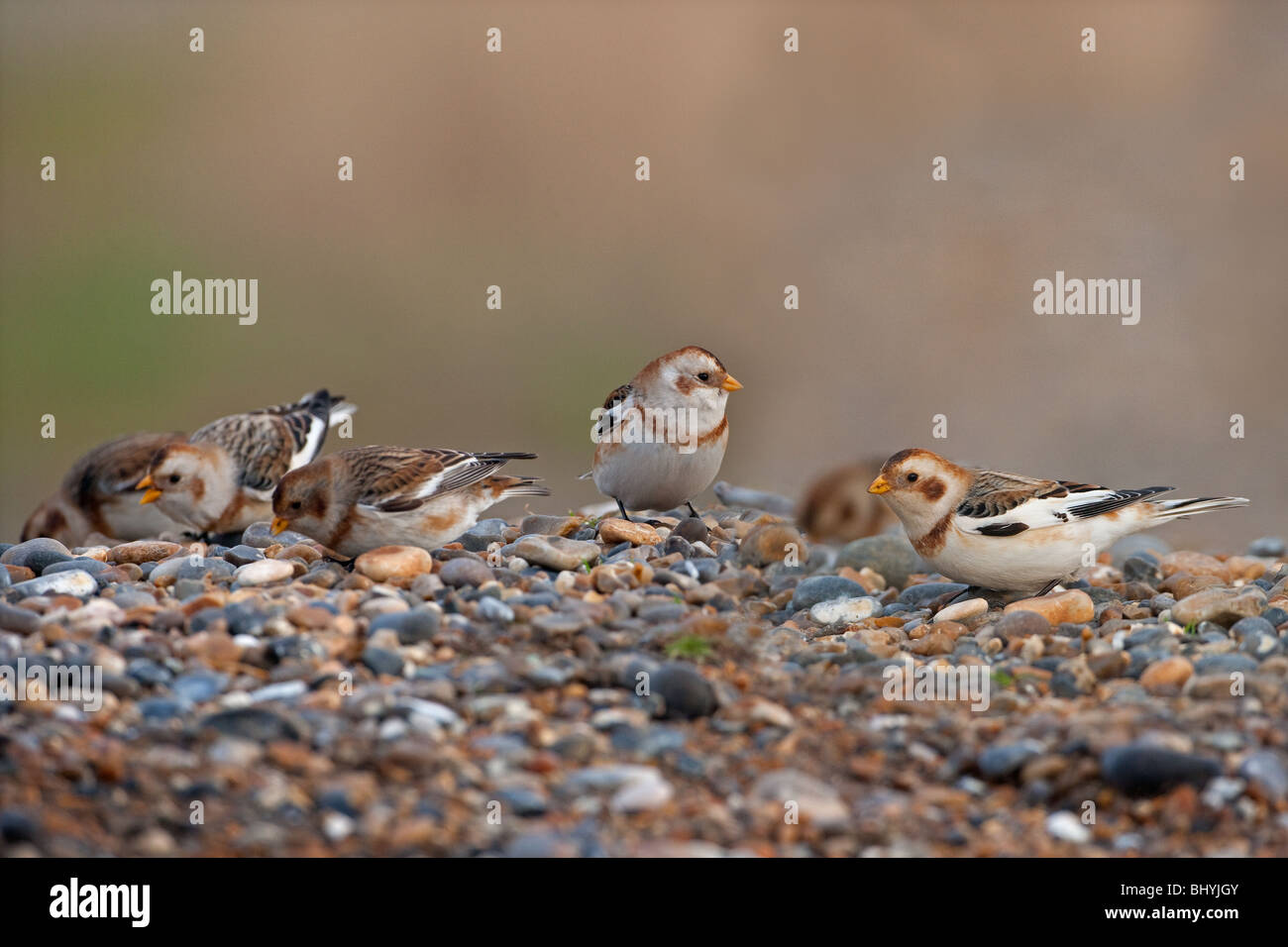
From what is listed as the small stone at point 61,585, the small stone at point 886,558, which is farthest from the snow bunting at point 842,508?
the small stone at point 61,585

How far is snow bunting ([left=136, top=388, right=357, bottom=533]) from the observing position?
750cm

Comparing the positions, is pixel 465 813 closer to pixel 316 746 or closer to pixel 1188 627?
pixel 316 746

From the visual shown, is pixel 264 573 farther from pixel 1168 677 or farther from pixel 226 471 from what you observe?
pixel 1168 677

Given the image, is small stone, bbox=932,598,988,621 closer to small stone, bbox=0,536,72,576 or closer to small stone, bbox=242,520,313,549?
small stone, bbox=242,520,313,549

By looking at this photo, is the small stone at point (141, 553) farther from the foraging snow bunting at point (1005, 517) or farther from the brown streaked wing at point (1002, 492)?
the brown streaked wing at point (1002, 492)

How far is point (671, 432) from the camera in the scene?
641 cm

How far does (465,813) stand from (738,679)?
1.36m

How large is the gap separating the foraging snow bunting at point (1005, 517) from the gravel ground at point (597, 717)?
29 centimetres

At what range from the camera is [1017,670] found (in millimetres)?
5238

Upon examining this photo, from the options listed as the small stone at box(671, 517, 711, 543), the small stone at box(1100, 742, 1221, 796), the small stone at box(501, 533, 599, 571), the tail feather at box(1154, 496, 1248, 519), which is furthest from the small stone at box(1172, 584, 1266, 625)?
the small stone at box(501, 533, 599, 571)

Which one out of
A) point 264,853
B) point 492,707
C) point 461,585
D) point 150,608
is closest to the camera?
point 264,853

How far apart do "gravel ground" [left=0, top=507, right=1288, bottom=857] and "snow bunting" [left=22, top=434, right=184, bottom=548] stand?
189cm

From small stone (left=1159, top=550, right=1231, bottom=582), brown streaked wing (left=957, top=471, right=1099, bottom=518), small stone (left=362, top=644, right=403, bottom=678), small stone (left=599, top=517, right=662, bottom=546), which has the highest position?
brown streaked wing (left=957, top=471, right=1099, bottom=518)
